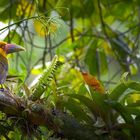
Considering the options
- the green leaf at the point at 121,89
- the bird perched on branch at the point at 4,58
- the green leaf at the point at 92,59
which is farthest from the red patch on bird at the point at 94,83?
the green leaf at the point at 92,59

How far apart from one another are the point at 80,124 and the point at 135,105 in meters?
0.15

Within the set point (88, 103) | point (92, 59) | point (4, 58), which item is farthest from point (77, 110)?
point (92, 59)

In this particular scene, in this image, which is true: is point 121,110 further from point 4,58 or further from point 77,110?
point 4,58

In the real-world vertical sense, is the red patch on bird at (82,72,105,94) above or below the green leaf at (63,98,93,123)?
above

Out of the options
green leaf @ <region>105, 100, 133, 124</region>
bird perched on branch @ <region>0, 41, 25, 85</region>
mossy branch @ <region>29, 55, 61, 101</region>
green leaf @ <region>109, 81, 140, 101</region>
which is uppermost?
bird perched on branch @ <region>0, 41, 25, 85</region>

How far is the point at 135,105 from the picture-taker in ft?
3.96

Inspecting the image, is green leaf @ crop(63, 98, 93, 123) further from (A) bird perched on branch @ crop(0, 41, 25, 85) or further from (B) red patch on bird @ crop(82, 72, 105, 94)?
(A) bird perched on branch @ crop(0, 41, 25, 85)

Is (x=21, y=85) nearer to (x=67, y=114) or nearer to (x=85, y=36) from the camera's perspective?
(x=67, y=114)

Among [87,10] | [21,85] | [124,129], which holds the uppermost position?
[87,10]

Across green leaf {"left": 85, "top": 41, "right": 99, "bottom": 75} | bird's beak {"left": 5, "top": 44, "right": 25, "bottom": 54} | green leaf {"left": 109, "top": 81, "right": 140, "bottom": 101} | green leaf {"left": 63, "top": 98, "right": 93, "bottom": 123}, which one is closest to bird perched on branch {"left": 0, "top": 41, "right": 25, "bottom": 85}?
bird's beak {"left": 5, "top": 44, "right": 25, "bottom": 54}

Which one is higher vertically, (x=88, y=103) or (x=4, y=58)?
(x=4, y=58)

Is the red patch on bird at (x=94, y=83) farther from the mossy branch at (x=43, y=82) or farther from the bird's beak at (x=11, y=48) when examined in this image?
the bird's beak at (x=11, y=48)

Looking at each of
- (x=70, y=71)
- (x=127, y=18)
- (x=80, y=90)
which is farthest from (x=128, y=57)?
(x=80, y=90)

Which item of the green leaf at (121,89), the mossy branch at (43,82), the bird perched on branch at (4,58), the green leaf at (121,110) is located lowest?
the green leaf at (121,110)
